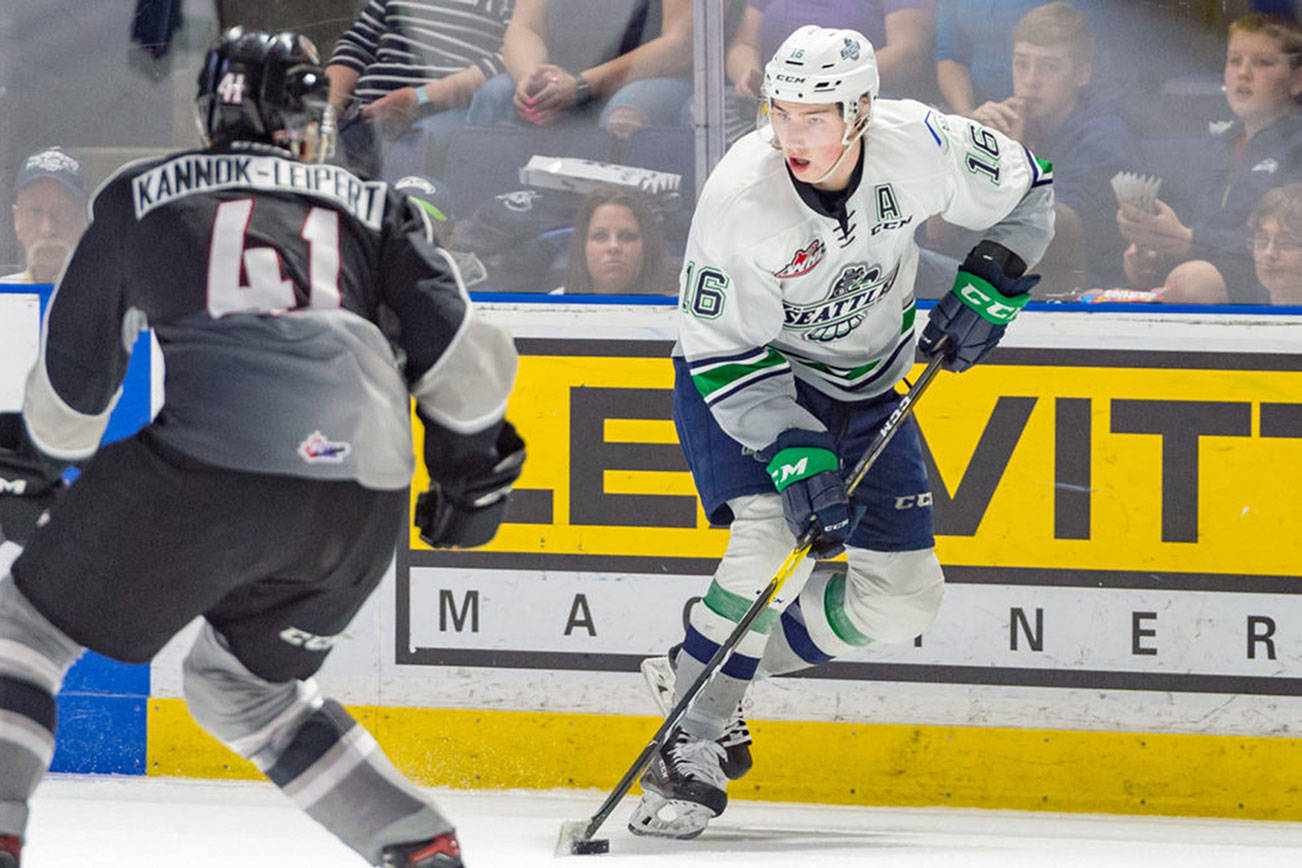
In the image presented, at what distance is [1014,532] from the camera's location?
3297 millimetres

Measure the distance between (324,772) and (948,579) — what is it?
159cm

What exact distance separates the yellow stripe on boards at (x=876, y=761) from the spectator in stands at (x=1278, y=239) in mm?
871

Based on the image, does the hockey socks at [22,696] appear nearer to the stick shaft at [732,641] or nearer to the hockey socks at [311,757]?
the hockey socks at [311,757]

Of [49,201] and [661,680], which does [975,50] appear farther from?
[49,201]

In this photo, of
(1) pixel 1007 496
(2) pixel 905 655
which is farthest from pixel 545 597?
(1) pixel 1007 496

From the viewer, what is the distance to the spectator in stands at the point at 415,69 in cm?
353

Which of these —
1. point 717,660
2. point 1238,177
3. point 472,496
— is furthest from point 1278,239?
point 472,496

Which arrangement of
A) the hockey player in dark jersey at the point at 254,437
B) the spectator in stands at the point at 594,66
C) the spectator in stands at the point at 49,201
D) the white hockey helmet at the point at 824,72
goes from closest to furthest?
the hockey player in dark jersey at the point at 254,437, the white hockey helmet at the point at 824,72, the spectator in stands at the point at 594,66, the spectator in stands at the point at 49,201

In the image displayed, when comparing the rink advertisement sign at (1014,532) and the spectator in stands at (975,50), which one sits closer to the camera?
the rink advertisement sign at (1014,532)

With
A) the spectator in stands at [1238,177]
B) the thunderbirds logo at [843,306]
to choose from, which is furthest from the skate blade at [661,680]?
the spectator in stands at [1238,177]

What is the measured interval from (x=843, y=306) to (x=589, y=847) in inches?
39.8

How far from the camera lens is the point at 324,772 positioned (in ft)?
6.75

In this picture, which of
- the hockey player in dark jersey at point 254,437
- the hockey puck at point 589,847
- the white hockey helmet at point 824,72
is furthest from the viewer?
the hockey puck at point 589,847

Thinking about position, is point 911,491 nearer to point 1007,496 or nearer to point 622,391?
point 1007,496
